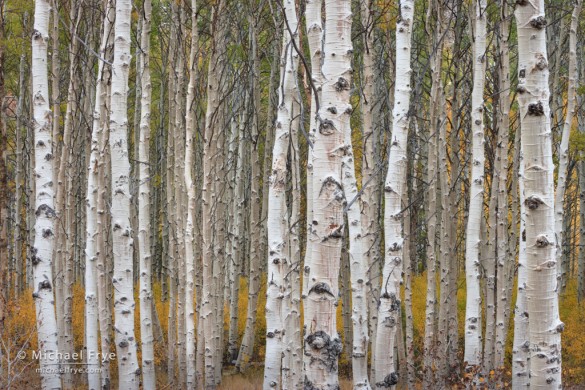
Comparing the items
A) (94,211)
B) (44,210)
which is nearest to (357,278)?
(94,211)

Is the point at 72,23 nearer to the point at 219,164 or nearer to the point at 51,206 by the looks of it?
the point at 219,164

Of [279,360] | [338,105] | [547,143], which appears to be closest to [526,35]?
[547,143]

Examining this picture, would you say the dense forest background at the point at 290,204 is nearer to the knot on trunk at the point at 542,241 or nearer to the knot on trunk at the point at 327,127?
the knot on trunk at the point at 327,127

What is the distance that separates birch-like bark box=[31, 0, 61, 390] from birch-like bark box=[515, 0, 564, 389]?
15.3 ft

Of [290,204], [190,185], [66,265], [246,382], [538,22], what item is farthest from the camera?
[246,382]

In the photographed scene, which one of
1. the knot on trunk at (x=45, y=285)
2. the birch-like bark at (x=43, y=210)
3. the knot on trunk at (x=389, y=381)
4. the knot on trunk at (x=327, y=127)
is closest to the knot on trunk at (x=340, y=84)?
the knot on trunk at (x=327, y=127)

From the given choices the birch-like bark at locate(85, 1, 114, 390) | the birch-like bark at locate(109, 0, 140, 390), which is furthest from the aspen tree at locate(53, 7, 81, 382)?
the birch-like bark at locate(109, 0, 140, 390)

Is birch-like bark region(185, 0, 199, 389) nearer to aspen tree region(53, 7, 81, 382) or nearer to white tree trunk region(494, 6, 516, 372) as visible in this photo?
aspen tree region(53, 7, 81, 382)

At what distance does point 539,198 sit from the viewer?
10.7ft

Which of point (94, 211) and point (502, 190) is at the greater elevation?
point (502, 190)

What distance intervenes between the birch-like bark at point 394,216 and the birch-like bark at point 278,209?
1037 mm

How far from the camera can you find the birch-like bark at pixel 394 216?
5.46m

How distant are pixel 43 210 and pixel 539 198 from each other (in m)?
4.76

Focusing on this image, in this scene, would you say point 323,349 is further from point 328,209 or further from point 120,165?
point 120,165
